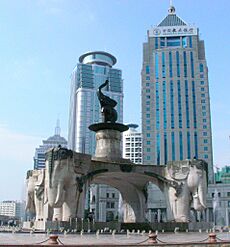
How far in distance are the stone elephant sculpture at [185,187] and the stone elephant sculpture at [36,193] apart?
42.1ft

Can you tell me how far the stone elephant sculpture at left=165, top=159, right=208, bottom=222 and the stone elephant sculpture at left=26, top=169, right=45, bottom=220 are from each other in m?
12.8

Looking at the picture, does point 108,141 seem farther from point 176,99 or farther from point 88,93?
point 88,93

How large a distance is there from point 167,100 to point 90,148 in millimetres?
51053

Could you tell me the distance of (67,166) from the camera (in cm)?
3300

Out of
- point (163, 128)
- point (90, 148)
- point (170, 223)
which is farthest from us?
point (90, 148)

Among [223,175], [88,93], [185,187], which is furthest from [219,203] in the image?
[88,93]

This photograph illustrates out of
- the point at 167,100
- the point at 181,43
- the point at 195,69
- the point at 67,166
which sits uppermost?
the point at 181,43

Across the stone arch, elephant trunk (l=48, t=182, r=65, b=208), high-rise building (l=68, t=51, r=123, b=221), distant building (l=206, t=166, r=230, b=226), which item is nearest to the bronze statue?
the stone arch

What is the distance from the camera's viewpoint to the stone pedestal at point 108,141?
128ft

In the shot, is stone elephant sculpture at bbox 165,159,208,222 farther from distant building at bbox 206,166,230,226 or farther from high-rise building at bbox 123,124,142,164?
high-rise building at bbox 123,124,142,164

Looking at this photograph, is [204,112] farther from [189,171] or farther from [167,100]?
[189,171]

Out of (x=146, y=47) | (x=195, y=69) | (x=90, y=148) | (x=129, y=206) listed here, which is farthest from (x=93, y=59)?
(x=129, y=206)

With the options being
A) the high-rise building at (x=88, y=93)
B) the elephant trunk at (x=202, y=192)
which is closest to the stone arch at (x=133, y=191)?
the elephant trunk at (x=202, y=192)

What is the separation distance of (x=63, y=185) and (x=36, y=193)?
5.17 meters
